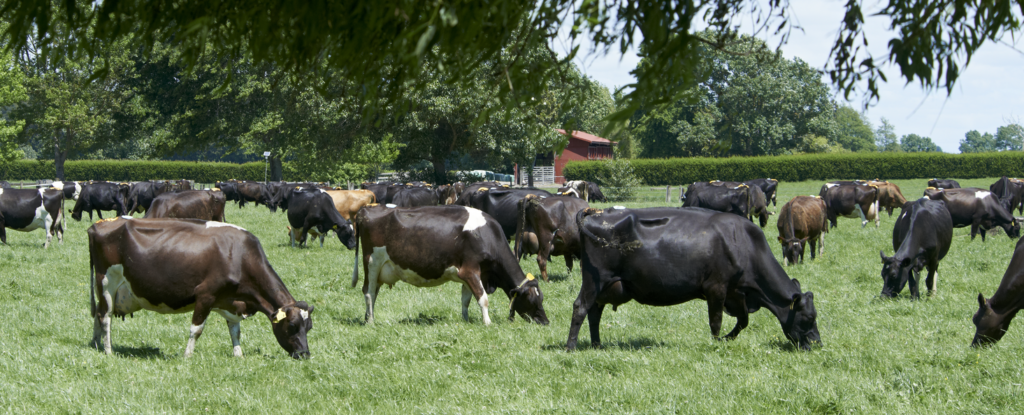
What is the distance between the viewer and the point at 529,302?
32.3 feet

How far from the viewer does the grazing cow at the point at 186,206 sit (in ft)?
61.1

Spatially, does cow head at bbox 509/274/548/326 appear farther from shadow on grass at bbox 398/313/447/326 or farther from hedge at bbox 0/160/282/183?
hedge at bbox 0/160/282/183

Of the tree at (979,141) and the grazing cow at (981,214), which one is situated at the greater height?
the tree at (979,141)

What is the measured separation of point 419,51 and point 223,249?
5714 millimetres

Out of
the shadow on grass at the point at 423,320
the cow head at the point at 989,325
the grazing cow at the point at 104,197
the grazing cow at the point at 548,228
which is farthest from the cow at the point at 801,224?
the grazing cow at the point at 104,197

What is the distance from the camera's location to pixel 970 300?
11227mm

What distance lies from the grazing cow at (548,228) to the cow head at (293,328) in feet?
21.5

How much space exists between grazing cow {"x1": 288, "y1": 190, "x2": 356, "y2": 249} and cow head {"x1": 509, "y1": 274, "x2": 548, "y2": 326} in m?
9.57

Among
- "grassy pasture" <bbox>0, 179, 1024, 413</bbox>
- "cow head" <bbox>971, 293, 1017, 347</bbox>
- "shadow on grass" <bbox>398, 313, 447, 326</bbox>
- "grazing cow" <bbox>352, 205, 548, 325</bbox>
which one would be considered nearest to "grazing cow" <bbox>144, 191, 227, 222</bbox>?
"grassy pasture" <bbox>0, 179, 1024, 413</bbox>

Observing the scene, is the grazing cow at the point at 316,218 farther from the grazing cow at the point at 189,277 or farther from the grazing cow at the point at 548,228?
the grazing cow at the point at 189,277

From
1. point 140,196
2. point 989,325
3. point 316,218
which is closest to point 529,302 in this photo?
point 989,325

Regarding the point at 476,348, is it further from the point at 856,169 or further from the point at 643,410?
the point at 856,169

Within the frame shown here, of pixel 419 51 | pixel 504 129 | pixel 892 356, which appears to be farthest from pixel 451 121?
pixel 419 51

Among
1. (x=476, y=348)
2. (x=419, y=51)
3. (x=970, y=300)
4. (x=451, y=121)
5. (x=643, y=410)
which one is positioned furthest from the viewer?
(x=451, y=121)
